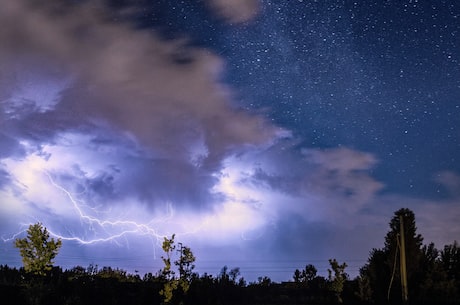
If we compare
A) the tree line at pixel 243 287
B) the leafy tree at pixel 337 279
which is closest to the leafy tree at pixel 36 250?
the tree line at pixel 243 287

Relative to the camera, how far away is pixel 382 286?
2648 centimetres

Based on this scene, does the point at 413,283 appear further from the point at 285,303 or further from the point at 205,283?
the point at 205,283

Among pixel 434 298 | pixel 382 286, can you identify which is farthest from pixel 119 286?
pixel 434 298


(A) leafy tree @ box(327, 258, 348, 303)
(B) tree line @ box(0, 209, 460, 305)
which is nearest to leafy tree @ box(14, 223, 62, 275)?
(B) tree line @ box(0, 209, 460, 305)

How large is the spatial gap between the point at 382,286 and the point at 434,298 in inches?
146

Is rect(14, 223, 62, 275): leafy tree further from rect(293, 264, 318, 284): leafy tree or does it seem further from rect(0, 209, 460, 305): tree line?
rect(293, 264, 318, 284): leafy tree

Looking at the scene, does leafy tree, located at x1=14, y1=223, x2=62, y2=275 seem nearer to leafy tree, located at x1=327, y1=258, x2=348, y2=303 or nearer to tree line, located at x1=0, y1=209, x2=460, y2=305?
tree line, located at x1=0, y1=209, x2=460, y2=305

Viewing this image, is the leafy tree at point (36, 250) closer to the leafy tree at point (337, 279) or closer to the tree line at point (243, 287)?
the tree line at point (243, 287)

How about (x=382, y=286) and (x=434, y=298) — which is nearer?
(x=434, y=298)

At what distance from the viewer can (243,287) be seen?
32188 mm

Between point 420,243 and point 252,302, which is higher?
point 420,243

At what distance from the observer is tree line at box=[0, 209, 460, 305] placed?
2298 cm

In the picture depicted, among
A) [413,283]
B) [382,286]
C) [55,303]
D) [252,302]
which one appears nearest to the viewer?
[55,303]

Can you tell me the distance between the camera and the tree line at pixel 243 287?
905 inches
